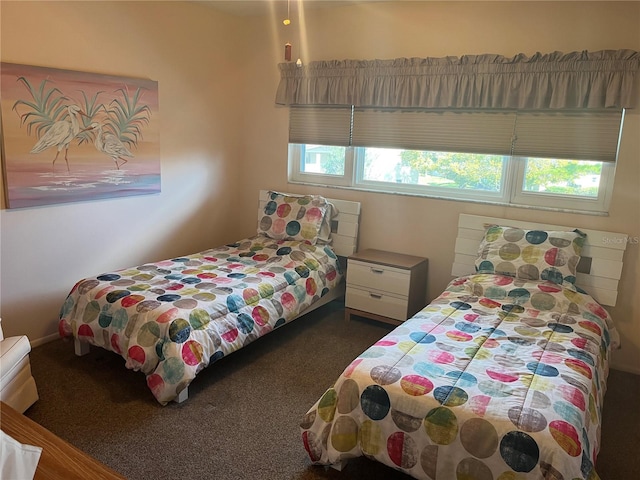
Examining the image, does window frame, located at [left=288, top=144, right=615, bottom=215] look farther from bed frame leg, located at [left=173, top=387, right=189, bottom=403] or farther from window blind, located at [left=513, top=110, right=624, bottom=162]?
bed frame leg, located at [left=173, top=387, right=189, bottom=403]

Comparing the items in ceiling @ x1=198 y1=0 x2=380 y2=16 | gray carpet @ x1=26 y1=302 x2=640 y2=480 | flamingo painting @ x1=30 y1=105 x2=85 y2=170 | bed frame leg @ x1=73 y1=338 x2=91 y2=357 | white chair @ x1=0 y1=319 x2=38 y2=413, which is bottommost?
gray carpet @ x1=26 y1=302 x2=640 y2=480

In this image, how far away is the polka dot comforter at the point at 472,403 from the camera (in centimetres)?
164

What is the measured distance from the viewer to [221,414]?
244 cm

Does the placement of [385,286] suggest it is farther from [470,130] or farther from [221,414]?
[221,414]

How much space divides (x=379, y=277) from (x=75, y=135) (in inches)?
89.9

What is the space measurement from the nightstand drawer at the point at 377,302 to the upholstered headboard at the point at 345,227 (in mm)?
405

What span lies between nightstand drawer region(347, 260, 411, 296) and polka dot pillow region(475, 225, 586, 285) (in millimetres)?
529

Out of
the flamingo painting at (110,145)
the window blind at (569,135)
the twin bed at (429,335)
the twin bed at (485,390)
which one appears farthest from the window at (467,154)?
the flamingo painting at (110,145)

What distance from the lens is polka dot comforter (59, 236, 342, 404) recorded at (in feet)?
8.02

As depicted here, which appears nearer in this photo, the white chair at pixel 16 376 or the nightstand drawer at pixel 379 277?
the white chair at pixel 16 376

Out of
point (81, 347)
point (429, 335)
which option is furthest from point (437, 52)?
point (81, 347)

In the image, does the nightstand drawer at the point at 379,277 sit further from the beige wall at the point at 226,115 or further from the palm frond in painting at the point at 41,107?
the palm frond in painting at the point at 41,107

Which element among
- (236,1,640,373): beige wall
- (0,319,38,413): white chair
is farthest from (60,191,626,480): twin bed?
(0,319,38,413): white chair

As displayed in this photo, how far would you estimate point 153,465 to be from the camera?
205 cm
